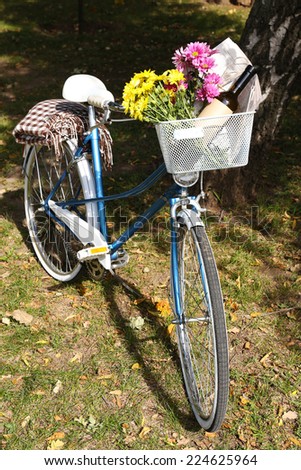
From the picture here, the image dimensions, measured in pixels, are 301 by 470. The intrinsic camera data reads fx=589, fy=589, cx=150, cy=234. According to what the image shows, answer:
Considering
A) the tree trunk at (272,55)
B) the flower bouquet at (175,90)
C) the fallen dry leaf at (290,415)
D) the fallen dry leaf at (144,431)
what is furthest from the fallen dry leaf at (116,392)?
the tree trunk at (272,55)

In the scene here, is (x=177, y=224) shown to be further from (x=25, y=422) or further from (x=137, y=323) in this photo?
(x=25, y=422)

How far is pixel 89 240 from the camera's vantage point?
3.42 metres

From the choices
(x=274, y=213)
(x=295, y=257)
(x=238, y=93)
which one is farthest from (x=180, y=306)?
(x=274, y=213)

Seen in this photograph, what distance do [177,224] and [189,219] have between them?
0.44ft

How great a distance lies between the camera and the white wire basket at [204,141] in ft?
7.66

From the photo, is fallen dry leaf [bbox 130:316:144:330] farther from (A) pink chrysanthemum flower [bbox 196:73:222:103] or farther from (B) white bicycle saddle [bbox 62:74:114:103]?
(A) pink chrysanthemum flower [bbox 196:73:222:103]

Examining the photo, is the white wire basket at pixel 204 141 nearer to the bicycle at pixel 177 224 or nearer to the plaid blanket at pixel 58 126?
the bicycle at pixel 177 224

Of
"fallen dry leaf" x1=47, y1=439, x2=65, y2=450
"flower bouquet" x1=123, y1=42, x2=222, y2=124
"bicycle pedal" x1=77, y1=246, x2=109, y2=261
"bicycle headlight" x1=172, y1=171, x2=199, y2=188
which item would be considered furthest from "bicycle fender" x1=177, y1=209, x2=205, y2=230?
"fallen dry leaf" x1=47, y1=439, x2=65, y2=450

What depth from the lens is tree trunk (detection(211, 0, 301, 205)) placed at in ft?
12.9

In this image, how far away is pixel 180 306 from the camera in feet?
9.36

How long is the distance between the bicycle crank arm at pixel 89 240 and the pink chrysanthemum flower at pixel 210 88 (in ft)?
4.00

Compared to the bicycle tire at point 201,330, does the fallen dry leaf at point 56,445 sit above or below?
below

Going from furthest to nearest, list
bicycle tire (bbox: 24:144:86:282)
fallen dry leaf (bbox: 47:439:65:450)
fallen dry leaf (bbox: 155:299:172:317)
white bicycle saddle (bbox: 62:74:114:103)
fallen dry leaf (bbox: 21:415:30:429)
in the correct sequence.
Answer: bicycle tire (bbox: 24:144:86:282)
fallen dry leaf (bbox: 155:299:172:317)
white bicycle saddle (bbox: 62:74:114:103)
fallen dry leaf (bbox: 21:415:30:429)
fallen dry leaf (bbox: 47:439:65:450)

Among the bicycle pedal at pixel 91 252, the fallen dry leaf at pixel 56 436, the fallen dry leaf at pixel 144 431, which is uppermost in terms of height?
the bicycle pedal at pixel 91 252
